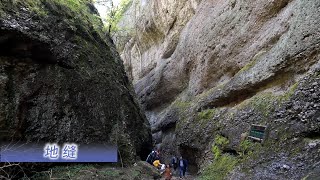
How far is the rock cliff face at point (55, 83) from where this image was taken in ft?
32.7

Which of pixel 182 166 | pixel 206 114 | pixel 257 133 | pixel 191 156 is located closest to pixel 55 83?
pixel 206 114

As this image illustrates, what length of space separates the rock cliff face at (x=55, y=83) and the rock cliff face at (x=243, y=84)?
3848 millimetres

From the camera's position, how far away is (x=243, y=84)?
37.0ft

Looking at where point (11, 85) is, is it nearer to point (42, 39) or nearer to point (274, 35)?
point (42, 39)

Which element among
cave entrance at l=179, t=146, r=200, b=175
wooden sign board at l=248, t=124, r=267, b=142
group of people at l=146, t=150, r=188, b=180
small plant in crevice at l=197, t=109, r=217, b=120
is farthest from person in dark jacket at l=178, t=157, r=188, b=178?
wooden sign board at l=248, t=124, r=267, b=142

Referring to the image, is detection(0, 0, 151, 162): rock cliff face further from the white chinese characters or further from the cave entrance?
the cave entrance

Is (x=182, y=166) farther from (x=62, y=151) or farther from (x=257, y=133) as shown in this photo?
(x=62, y=151)

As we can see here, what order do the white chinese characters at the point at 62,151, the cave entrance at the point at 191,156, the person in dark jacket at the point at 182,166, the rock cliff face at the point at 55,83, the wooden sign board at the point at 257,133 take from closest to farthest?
the wooden sign board at the point at 257,133, the white chinese characters at the point at 62,151, the rock cliff face at the point at 55,83, the person in dark jacket at the point at 182,166, the cave entrance at the point at 191,156

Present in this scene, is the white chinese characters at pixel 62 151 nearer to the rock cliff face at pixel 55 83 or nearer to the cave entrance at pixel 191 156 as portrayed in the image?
the rock cliff face at pixel 55 83

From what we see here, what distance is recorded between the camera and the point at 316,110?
781cm

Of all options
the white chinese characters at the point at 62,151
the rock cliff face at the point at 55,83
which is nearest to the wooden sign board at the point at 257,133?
the rock cliff face at the point at 55,83

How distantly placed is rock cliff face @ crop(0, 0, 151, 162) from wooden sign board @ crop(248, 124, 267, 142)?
16.8 feet

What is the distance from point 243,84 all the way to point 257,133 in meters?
2.46

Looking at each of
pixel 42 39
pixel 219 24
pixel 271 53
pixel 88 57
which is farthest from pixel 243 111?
pixel 42 39
